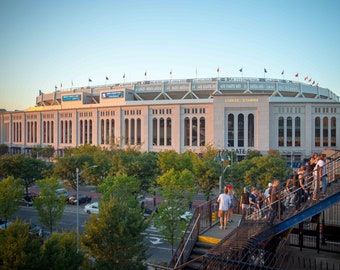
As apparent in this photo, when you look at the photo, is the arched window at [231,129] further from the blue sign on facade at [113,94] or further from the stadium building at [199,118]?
the blue sign on facade at [113,94]

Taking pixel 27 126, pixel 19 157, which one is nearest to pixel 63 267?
pixel 19 157

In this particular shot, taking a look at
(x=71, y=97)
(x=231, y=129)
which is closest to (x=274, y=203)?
(x=231, y=129)

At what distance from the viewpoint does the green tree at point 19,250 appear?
34.1ft

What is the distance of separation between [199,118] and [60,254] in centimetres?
6231

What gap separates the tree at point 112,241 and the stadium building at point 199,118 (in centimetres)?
4918

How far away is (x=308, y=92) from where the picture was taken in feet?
275

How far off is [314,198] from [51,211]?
19.7 meters

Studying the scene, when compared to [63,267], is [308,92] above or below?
above

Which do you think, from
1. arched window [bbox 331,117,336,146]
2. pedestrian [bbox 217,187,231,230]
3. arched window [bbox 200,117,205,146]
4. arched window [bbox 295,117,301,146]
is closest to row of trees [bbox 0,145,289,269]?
pedestrian [bbox 217,187,231,230]

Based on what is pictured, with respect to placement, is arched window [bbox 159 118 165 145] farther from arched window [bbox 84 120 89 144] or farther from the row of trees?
the row of trees

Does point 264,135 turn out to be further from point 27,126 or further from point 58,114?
point 27,126

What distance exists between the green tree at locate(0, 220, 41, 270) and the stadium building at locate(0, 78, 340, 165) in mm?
50674

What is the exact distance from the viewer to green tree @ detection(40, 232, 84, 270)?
429 inches

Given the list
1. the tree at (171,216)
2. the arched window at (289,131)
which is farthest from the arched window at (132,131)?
the tree at (171,216)
